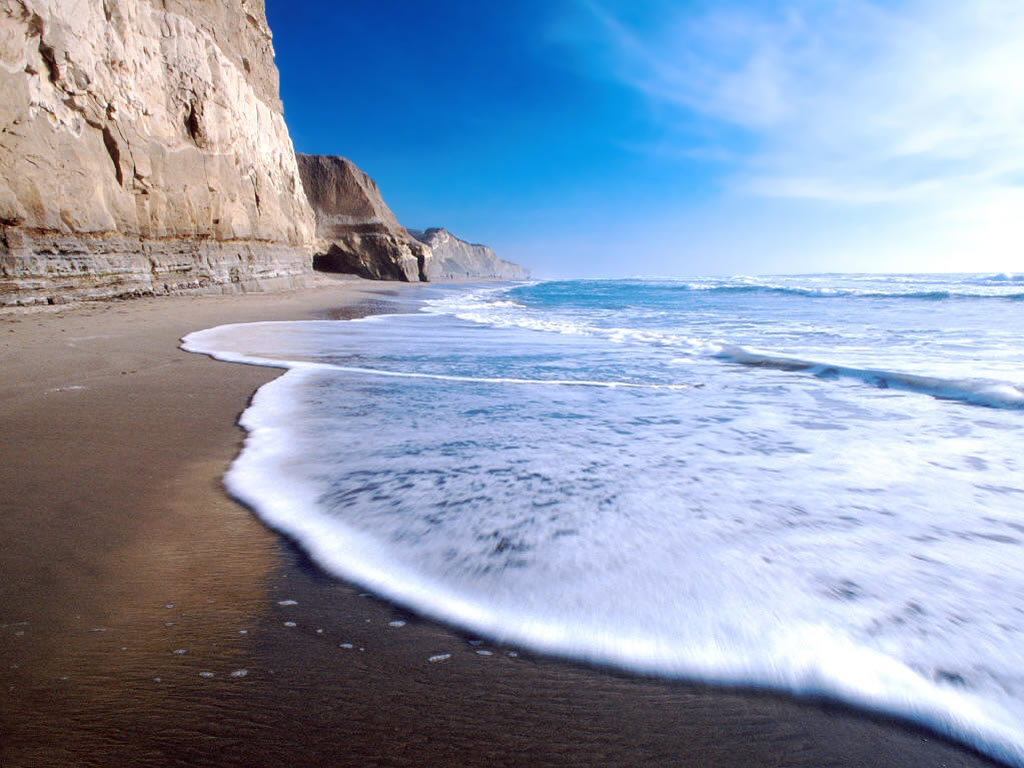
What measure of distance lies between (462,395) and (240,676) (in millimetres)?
2696

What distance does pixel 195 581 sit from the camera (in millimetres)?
1417

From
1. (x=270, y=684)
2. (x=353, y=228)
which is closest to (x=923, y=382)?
(x=270, y=684)

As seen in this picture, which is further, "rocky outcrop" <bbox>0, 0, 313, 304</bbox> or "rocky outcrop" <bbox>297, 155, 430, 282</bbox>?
"rocky outcrop" <bbox>297, 155, 430, 282</bbox>

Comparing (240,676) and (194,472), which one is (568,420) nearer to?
(194,472)

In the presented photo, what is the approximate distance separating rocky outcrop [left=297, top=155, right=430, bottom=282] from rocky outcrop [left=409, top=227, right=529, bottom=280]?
1145 inches

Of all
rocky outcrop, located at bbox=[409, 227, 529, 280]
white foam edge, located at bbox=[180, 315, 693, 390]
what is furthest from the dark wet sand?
rocky outcrop, located at bbox=[409, 227, 529, 280]

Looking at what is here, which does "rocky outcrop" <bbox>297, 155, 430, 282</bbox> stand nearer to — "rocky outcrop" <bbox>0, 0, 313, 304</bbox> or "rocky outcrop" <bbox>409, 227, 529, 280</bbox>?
"rocky outcrop" <bbox>0, 0, 313, 304</bbox>

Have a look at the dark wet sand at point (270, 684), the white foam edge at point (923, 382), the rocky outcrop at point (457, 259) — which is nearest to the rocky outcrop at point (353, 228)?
the rocky outcrop at point (457, 259)

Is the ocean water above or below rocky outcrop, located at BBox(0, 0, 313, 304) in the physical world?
below

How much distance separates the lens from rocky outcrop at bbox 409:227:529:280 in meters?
83.2

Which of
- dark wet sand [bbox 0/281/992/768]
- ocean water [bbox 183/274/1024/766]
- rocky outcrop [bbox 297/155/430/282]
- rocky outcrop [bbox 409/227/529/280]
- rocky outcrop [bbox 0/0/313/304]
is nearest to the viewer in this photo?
dark wet sand [bbox 0/281/992/768]

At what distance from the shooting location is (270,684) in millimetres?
1059

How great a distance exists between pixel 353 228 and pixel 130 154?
2713 centimetres

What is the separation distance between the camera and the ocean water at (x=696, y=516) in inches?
46.9
